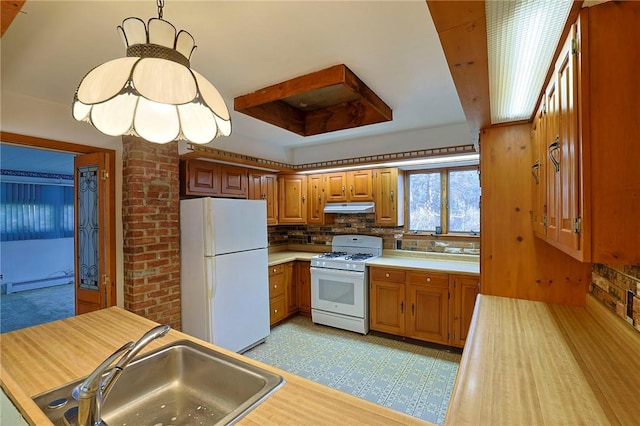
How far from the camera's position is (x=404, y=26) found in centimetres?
144

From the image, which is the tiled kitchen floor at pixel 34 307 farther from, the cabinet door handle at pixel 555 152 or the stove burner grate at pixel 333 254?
the cabinet door handle at pixel 555 152

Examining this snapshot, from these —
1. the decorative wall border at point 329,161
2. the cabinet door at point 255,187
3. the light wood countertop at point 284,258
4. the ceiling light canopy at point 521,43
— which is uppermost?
the decorative wall border at point 329,161

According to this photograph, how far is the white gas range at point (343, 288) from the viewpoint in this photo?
3.41m

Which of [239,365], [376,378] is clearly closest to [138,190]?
[239,365]

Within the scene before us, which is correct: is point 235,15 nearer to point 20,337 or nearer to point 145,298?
point 20,337

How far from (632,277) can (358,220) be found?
308 cm

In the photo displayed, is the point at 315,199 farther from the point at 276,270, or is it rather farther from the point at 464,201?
the point at 464,201

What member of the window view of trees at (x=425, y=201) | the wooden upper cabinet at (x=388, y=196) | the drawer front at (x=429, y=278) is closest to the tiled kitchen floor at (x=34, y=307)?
the wooden upper cabinet at (x=388, y=196)

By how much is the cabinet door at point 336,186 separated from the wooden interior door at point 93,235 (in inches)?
98.7

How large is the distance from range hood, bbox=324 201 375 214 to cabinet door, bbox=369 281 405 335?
93 cm

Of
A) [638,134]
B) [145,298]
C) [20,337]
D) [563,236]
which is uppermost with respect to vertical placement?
[638,134]

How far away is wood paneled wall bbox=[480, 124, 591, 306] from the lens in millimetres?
1746

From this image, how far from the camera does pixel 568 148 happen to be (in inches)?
38.8

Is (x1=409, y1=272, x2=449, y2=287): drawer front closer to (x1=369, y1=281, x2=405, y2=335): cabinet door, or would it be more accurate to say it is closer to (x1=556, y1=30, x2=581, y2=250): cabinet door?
(x1=369, y1=281, x2=405, y2=335): cabinet door
